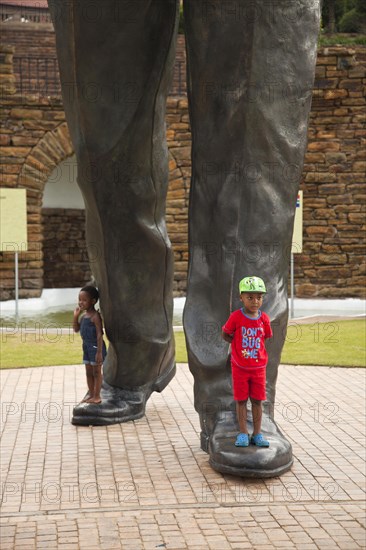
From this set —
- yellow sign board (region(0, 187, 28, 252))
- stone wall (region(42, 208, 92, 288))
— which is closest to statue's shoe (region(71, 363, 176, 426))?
yellow sign board (region(0, 187, 28, 252))

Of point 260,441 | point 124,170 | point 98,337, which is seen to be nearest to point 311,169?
point 98,337

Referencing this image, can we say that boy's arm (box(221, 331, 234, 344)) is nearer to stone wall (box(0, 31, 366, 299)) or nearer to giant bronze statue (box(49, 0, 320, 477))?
giant bronze statue (box(49, 0, 320, 477))

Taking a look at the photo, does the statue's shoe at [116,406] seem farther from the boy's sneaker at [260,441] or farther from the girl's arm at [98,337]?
the boy's sneaker at [260,441]

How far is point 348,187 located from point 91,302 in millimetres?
11354

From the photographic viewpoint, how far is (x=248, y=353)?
12.6 feet

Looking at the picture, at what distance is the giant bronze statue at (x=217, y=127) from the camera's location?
3900 millimetres

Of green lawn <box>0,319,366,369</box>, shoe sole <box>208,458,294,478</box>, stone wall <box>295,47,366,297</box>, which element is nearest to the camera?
shoe sole <box>208,458,294,478</box>

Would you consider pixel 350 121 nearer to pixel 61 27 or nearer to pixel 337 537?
pixel 61 27

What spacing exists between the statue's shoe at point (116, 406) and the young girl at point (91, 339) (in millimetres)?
61

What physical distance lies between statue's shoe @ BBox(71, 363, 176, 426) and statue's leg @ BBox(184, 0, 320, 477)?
91 centimetres

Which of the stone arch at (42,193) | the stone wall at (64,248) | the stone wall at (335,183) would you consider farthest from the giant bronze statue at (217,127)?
the stone wall at (64,248)

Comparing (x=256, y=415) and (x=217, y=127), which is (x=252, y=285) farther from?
(x=217, y=127)

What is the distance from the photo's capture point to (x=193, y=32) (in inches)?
155

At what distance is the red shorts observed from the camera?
3.84 metres
